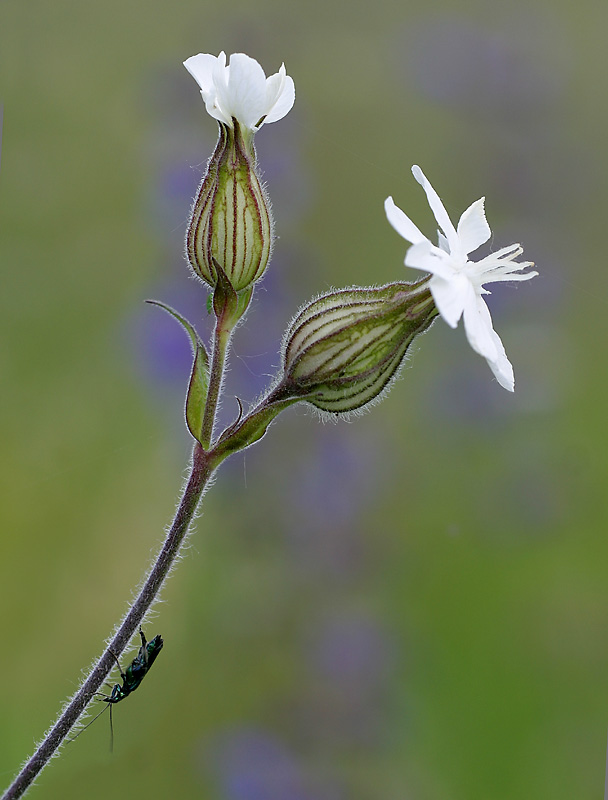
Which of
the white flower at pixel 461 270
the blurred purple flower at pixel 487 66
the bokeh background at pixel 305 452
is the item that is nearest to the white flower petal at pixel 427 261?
the white flower at pixel 461 270

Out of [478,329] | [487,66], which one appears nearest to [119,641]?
[478,329]

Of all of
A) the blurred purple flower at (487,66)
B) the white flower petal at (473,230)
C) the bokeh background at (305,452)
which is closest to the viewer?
the white flower petal at (473,230)

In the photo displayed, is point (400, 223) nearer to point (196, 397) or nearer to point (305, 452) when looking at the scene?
point (196, 397)

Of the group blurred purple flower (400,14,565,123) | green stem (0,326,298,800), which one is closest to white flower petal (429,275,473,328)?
green stem (0,326,298,800)

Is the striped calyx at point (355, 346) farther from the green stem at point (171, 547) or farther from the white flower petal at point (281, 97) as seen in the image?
the white flower petal at point (281, 97)

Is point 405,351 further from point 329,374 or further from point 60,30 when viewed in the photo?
point 60,30

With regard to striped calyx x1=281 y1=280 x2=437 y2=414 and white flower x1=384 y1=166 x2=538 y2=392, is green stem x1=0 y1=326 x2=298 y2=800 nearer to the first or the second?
striped calyx x1=281 y1=280 x2=437 y2=414
